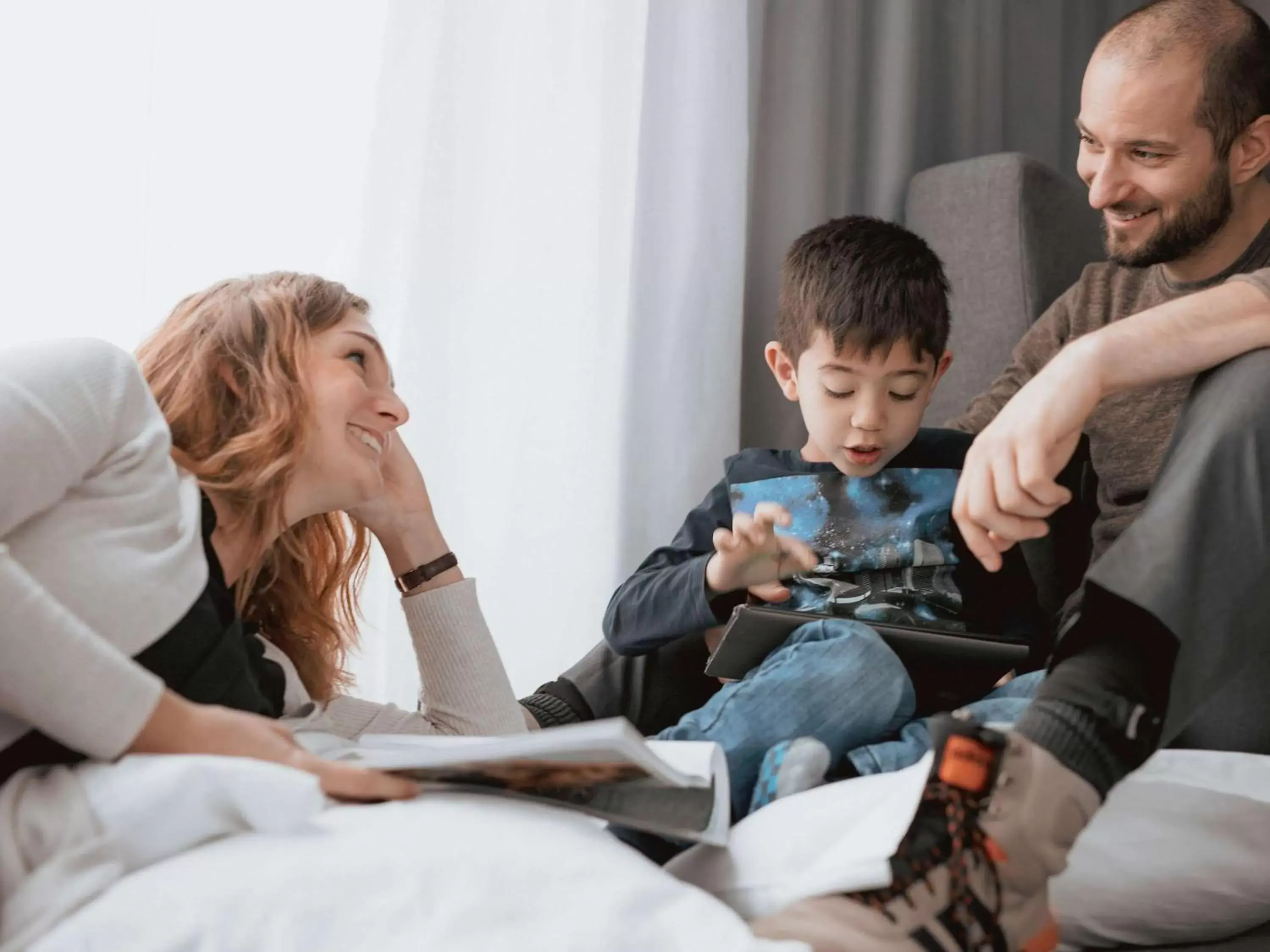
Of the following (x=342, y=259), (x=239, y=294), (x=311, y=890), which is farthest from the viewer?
(x=342, y=259)

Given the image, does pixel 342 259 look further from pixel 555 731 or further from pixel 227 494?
pixel 555 731

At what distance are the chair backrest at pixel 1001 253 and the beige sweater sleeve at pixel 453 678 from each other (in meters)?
0.89

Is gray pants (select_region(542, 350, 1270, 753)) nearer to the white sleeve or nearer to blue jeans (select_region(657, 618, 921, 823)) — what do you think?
blue jeans (select_region(657, 618, 921, 823))

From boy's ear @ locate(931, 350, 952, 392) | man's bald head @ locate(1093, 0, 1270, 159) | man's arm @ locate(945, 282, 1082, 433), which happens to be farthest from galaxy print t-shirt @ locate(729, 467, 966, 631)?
man's bald head @ locate(1093, 0, 1270, 159)

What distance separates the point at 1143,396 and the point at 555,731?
102 centimetres

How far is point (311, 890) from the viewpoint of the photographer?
29.0 inches

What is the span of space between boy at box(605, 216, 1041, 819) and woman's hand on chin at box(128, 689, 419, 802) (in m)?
0.43

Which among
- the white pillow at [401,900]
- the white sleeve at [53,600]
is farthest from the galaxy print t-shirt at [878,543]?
the white sleeve at [53,600]

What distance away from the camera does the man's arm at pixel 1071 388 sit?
99cm

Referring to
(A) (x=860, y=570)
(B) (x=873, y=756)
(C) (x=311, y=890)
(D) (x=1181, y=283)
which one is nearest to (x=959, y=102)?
(D) (x=1181, y=283)

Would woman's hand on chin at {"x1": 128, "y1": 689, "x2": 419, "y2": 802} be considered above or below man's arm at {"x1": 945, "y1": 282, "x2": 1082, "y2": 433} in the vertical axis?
below

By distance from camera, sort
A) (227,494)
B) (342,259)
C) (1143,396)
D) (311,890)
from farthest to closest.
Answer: (342,259) < (1143,396) < (227,494) < (311,890)

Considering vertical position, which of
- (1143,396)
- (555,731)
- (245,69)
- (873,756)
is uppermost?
(245,69)

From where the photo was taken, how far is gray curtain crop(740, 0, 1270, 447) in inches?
84.3
